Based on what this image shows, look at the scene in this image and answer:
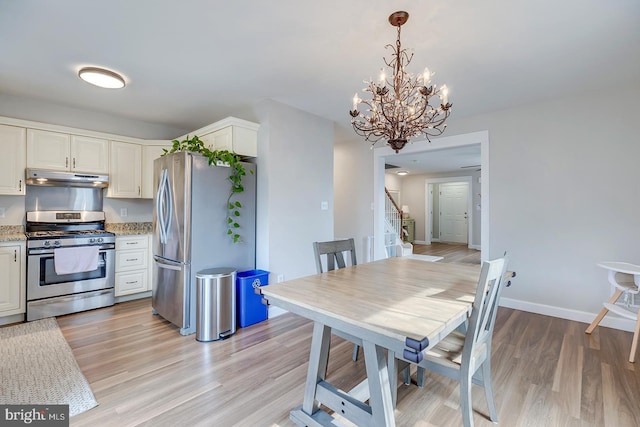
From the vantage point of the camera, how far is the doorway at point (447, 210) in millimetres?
9180

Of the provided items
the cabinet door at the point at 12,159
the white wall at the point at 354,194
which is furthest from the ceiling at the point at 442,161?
the cabinet door at the point at 12,159

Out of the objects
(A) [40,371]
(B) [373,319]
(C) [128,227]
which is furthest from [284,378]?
(C) [128,227]

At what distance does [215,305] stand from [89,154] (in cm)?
263

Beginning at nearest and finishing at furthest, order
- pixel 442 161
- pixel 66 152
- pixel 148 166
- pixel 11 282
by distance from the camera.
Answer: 1. pixel 11 282
2. pixel 66 152
3. pixel 148 166
4. pixel 442 161

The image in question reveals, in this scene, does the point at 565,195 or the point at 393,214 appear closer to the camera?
the point at 565,195

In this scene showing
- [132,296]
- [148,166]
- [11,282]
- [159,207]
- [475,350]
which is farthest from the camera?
[148,166]

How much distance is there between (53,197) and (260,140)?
8.85 ft

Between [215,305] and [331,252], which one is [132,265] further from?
[331,252]

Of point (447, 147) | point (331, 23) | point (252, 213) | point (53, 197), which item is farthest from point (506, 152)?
point (53, 197)

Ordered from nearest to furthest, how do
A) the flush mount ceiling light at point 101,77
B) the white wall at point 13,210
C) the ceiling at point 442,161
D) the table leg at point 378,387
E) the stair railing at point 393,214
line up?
A: the table leg at point 378,387
the flush mount ceiling light at point 101,77
the white wall at point 13,210
the ceiling at point 442,161
the stair railing at point 393,214

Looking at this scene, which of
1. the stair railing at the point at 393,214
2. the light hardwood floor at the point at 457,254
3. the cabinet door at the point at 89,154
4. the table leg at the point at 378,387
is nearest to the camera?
the table leg at the point at 378,387

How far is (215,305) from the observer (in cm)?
273

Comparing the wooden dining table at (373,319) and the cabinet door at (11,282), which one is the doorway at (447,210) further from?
the cabinet door at (11,282)

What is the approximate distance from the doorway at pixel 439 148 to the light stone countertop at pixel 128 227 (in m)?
3.38
